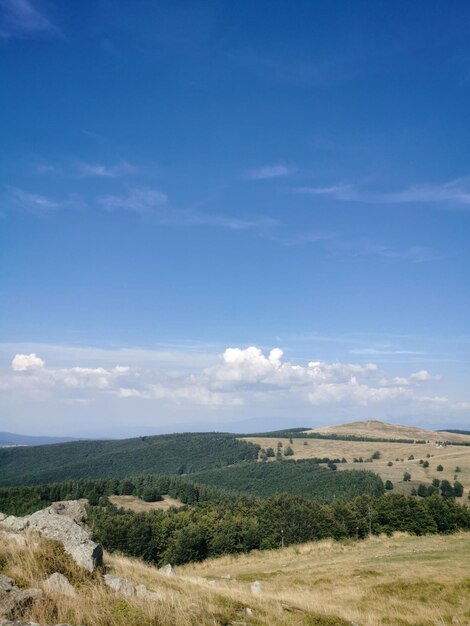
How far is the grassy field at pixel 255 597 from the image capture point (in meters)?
9.60

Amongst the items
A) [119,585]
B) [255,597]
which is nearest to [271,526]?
[255,597]

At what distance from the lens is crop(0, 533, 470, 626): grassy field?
960 centimetres

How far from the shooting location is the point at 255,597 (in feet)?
50.6

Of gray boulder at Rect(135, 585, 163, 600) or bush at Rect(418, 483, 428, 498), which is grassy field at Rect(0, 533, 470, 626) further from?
bush at Rect(418, 483, 428, 498)

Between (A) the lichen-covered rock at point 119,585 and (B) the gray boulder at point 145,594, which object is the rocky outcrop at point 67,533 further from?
(B) the gray boulder at point 145,594

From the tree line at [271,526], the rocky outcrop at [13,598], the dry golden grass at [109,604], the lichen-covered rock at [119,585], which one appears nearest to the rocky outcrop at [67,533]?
the dry golden grass at [109,604]

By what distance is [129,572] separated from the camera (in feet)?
53.4

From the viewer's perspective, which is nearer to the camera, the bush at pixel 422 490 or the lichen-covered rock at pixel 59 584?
the lichen-covered rock at pixel 59 584

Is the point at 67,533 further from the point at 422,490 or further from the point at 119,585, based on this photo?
the point at 422,490

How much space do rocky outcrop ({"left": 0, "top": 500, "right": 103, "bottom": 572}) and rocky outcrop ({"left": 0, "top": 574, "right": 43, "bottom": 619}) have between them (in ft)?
11.0

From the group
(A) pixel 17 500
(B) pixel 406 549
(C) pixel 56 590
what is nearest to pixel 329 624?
(C) pixel 56 590

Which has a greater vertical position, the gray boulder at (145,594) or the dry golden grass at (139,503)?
the gray boulder at (145,594)

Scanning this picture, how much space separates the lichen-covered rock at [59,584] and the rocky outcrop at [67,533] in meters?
1.79

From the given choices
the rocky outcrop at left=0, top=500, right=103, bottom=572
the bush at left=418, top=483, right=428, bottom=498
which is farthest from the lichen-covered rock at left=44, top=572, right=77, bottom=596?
the bush at left=418, top=483, right=428, bottom=498
